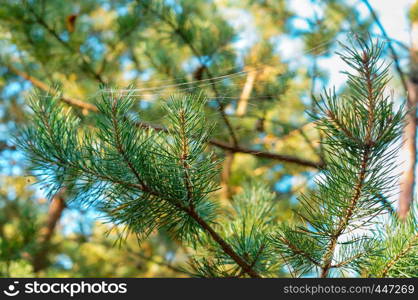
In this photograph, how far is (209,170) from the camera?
0.96 meters

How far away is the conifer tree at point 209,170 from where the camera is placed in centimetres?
88

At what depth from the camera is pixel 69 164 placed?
966 millimetres

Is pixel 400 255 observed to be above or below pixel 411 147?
below

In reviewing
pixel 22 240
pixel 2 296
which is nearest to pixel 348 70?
pixel 2 296

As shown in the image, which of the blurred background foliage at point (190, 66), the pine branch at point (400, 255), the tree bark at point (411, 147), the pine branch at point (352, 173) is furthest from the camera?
the blurred background foliage at point (190, 66)

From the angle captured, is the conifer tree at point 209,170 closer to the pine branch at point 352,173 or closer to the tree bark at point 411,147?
the pine branch at point 352,173

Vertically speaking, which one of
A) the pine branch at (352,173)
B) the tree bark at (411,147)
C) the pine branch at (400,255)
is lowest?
the pine branch at (400,255)

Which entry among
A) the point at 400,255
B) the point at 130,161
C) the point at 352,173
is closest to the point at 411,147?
the point at 400,255

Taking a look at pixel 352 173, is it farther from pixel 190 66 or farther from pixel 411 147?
pixel 190 66

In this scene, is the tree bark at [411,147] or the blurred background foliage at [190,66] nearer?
the tree bark at [411,147]

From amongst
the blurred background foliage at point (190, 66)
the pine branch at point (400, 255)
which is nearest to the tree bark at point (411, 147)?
the blurred background foliage at point (190, 66)

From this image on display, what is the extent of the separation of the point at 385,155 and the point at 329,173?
0.10 meters

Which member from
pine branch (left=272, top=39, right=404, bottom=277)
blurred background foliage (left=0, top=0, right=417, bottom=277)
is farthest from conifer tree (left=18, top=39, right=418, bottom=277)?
blurred background foliage (left=0, top=0, right=417, bottom=277)

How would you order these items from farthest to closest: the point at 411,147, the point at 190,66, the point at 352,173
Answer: the point at 190,66 < the point at 411,147 < the point at 352,173
